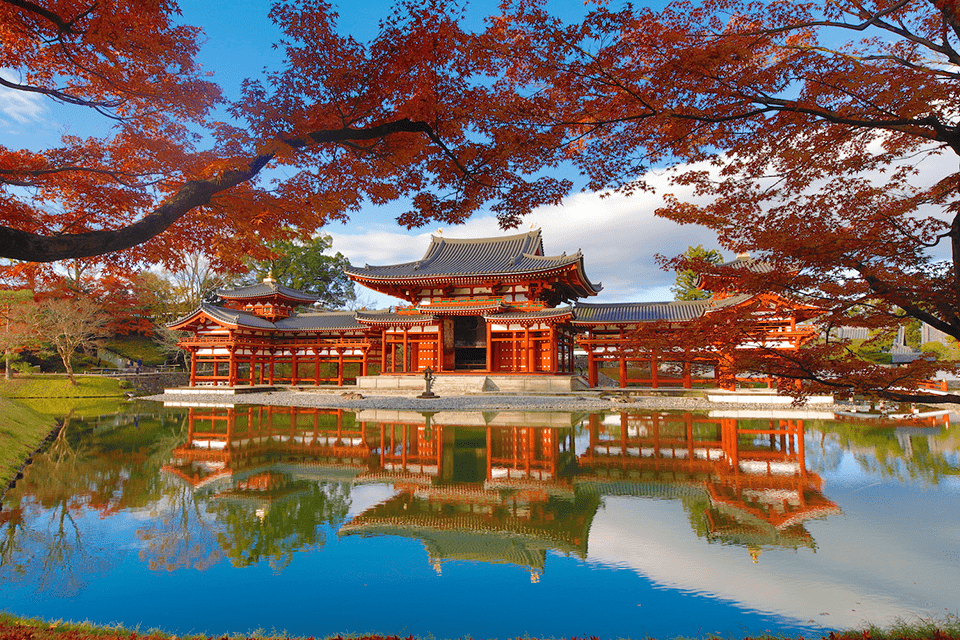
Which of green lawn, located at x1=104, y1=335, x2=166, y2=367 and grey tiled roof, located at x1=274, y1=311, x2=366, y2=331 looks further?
green lawn, located at x1=104, y1=335, x2=166, y2=367

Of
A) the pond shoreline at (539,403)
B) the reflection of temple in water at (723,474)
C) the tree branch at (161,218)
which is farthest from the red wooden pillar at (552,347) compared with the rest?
the tree branch at (161,218)

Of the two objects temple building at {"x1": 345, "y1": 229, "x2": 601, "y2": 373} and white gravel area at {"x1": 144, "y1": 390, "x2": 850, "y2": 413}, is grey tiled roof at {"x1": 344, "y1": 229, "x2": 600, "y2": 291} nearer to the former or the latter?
temple building at {"x1": 345, "y1": 229, "x2": 601, "y2": 373}

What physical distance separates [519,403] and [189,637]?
1632 cm

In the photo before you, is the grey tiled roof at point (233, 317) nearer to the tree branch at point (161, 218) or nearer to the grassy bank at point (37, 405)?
the grassy bank at point (37, 405)

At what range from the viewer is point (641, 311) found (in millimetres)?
24594

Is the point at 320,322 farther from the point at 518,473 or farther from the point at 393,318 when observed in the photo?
the point at 518,473

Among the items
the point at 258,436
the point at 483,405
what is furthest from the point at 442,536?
the point at 483,405

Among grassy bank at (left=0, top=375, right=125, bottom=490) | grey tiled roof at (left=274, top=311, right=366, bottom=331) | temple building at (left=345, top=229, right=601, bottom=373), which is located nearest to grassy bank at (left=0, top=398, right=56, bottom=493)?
grassy bank at (left=0, top=375, right=125, bottom=490)

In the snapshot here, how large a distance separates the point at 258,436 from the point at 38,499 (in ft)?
19.0

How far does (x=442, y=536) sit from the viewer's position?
545 cm

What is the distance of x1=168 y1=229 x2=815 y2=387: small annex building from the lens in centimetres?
2417

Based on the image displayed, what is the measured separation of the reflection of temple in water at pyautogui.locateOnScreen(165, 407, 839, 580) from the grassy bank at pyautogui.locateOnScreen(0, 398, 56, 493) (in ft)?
7.93

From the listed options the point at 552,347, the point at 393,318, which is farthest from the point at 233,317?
the point at 552,347

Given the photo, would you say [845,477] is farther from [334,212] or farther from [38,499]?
[38,499]
